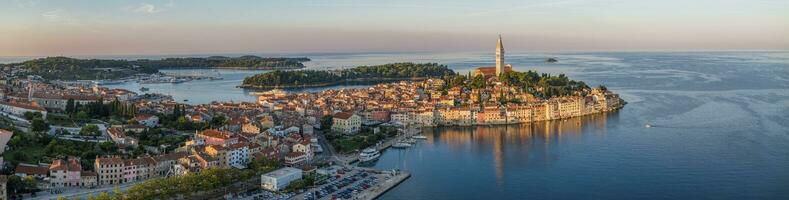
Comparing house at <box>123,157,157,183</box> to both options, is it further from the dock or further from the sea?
the sea

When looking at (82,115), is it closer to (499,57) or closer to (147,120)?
(147,120)

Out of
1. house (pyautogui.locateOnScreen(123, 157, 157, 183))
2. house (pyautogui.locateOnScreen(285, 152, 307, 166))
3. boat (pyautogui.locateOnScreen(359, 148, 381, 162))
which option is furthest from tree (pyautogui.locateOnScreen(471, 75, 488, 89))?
house (pyautogui.locateOnScreen(123, 157, 157, 183))

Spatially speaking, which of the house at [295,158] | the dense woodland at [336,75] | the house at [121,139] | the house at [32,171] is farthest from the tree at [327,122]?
the dense woodland at [336,75]

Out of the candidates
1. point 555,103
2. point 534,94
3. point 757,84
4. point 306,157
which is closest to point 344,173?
point 306,157

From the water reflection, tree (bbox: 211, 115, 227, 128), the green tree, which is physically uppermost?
the green tree

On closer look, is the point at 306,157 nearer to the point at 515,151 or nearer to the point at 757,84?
the point at 515,151
